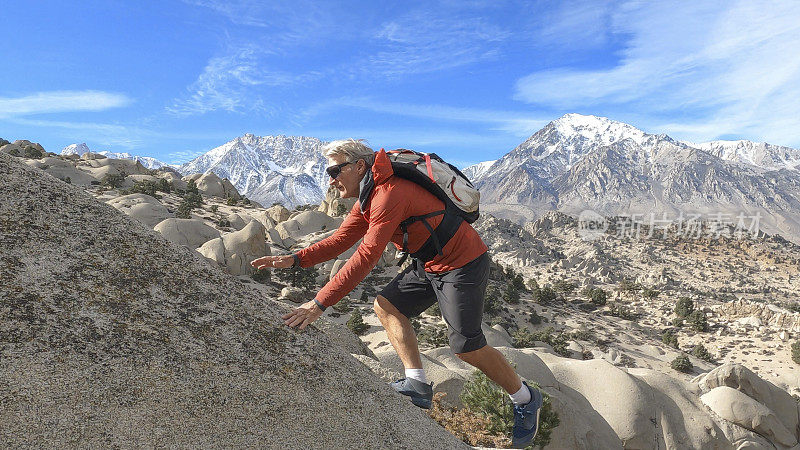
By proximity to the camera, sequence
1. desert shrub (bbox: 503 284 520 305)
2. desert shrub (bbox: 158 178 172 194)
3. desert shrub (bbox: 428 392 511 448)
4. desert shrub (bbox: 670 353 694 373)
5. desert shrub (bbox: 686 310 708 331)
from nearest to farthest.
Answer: desert shrub (bbox: 428 392 511 448) < desert shrub (bbox: 670 353 694 373) < desert shrub (bbox: 686 310 708 331) < desert shrub (bbox: 503 284 520 305) < desert shrub (bbox: 158 178 172 194)

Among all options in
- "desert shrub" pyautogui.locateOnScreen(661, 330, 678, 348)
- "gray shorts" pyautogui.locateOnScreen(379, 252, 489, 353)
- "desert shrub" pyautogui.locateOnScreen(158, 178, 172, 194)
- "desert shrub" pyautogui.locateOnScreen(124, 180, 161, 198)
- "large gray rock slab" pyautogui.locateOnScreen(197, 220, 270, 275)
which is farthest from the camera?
"desert shrub" pyautogui.locateOnScreen(158, 178, 172, 194)

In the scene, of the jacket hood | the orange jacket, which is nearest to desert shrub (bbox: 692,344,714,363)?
the orange jacket

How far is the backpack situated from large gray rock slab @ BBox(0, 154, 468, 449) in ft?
4.04

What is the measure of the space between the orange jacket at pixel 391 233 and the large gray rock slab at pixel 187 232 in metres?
30.9

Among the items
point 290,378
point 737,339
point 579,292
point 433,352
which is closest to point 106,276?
point 290,378

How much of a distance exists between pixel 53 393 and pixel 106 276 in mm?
812

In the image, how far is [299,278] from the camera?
31.6 m

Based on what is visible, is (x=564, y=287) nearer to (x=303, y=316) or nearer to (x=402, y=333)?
(x=402, y=333)

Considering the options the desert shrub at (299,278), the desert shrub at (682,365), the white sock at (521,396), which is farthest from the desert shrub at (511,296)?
the white sock at (521,396)

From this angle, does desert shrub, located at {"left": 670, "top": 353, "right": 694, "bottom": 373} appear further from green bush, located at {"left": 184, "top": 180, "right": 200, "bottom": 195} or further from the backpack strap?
green bush, located at {"left": 184, "top": 180, "right": 200, "bottom": 195}

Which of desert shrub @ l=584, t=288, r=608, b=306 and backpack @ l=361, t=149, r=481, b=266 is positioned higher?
backpack @ l=361, t=149, r=481, b=266

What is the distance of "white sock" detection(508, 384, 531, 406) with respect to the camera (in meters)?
4.37

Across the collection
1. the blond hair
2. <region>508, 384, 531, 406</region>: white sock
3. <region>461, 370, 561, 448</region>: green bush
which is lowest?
<region>461, 370, 561, 448</region>: green bush

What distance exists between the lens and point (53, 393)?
255 cm
